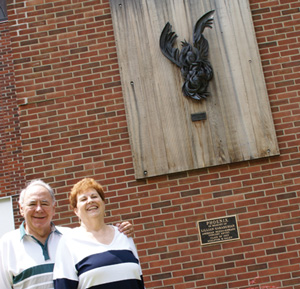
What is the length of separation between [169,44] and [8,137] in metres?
7.88

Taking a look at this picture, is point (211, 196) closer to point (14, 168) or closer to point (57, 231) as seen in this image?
point (57, 231)

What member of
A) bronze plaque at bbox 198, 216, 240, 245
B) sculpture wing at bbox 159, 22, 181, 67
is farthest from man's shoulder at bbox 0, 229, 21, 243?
sculpture wing at bbox 159, 22, 181, 67

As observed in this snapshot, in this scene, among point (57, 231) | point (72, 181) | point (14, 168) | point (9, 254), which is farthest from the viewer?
point (14, 168)

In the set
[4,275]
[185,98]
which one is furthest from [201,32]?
[4,275]

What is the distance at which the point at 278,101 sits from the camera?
16.9ft

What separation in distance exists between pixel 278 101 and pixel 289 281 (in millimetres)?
1909

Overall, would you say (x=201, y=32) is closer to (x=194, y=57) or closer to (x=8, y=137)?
(x=194, y=57)

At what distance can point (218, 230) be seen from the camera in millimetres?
4922

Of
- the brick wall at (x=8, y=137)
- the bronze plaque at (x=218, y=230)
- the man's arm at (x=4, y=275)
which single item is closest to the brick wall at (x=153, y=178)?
the bronze plaque at (x=218, y=230)

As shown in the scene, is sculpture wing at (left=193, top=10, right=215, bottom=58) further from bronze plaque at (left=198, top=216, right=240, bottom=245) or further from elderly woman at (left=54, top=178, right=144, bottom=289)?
elderly woman at (left=54, top=178, right=144, bottom=289)

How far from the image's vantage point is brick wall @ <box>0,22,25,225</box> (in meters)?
11.7

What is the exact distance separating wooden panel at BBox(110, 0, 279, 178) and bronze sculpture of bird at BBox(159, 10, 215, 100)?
0.06m

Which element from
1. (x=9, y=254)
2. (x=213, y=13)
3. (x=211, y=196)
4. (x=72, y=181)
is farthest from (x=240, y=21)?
(x=9, y=254)

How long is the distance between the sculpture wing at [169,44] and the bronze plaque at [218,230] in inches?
68.8
